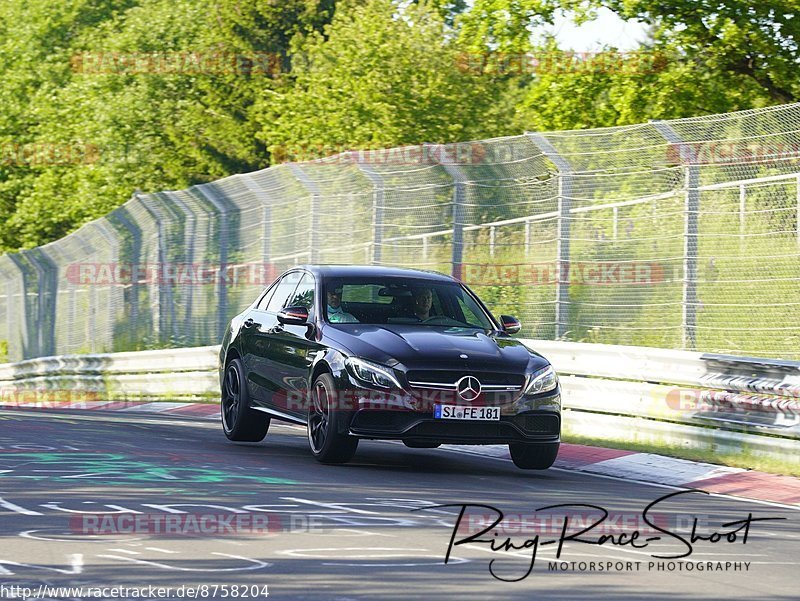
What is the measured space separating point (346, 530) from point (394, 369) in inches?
120

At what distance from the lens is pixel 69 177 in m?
61.9

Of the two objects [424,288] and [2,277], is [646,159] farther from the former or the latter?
[2,277]

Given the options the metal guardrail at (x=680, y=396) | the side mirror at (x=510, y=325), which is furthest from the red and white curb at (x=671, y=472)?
the side mirror at (x=510, y=325)

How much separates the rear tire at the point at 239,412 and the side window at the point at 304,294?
100cm

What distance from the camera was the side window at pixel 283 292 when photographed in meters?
14.1

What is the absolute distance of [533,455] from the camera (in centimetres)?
1273

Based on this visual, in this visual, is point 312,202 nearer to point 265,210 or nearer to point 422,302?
point 265,210

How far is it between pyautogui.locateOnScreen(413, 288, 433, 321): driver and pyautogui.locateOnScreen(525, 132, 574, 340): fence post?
345 cm

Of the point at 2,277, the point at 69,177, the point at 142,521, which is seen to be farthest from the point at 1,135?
the point at 142,521

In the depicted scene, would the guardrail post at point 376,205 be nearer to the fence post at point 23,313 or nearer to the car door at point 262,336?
the car door at point 262,336

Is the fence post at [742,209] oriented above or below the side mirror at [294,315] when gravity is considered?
above

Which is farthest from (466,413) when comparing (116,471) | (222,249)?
(222,249)

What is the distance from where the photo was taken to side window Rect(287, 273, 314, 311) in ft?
43.9

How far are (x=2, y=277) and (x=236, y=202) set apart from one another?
658 inches
